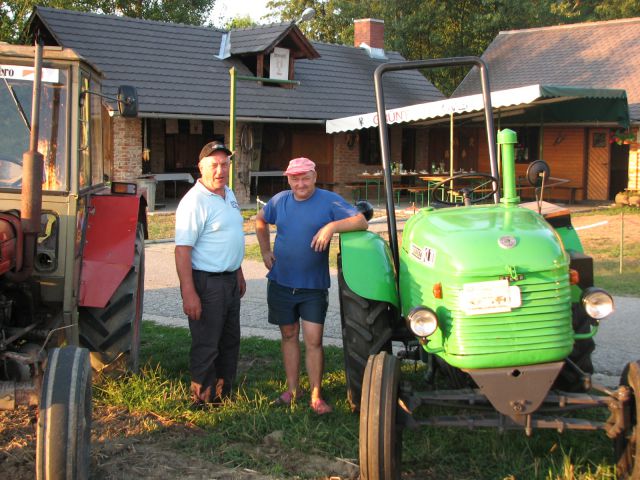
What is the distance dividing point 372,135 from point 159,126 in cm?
613

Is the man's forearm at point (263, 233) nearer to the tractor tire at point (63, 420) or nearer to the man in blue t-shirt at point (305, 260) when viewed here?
the man in blue t-shirt at point (305, 260)

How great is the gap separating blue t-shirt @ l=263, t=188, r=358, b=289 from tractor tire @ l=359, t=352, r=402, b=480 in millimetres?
1366

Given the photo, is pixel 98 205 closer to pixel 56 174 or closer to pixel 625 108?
pixel 56 174

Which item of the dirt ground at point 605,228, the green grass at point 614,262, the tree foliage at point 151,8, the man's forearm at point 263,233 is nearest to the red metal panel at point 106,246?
the man's forearm at point 263,233

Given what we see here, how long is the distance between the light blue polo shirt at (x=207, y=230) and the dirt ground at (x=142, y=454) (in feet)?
3.23

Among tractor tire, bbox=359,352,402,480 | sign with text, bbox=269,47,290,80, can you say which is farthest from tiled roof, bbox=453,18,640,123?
tractor tire, bbox=359,352,402,480

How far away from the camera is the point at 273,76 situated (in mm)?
21406

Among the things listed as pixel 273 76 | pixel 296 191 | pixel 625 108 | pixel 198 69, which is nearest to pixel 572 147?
pixel 625 108

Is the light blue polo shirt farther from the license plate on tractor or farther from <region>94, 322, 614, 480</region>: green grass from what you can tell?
the license plate on tractor

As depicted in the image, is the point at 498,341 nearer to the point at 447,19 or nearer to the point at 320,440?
the point at 320,440

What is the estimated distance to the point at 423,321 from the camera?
3658mm

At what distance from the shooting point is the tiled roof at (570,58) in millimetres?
22531

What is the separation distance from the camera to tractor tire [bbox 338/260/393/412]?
449cm

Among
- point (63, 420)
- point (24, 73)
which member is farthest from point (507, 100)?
point (63, 420)
